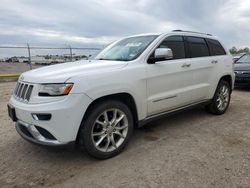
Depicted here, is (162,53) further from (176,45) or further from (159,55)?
(176,45)

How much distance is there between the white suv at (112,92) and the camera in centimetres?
269

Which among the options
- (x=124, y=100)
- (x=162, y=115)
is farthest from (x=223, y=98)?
(x=124, y=100)

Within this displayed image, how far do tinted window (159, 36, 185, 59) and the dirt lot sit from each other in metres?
1.39

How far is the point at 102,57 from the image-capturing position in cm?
412

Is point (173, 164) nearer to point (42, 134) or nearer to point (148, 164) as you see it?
point (148, 164)

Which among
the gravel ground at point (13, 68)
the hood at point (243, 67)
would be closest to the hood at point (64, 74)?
the hood at point (243, 67)

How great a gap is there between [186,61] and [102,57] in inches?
60.4

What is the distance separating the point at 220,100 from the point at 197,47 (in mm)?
1425

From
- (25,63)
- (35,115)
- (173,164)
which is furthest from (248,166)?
(25,63)

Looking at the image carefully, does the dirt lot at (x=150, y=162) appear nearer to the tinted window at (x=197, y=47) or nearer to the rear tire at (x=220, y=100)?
the rear tire at (x=220, y=100)

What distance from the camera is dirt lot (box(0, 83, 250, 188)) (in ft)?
8.57

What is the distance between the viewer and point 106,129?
310cm

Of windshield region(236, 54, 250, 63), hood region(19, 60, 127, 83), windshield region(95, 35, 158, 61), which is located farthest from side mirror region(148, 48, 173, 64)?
windshield region(236, 54, 250, 63)

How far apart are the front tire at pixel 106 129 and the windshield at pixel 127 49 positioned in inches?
34.3
